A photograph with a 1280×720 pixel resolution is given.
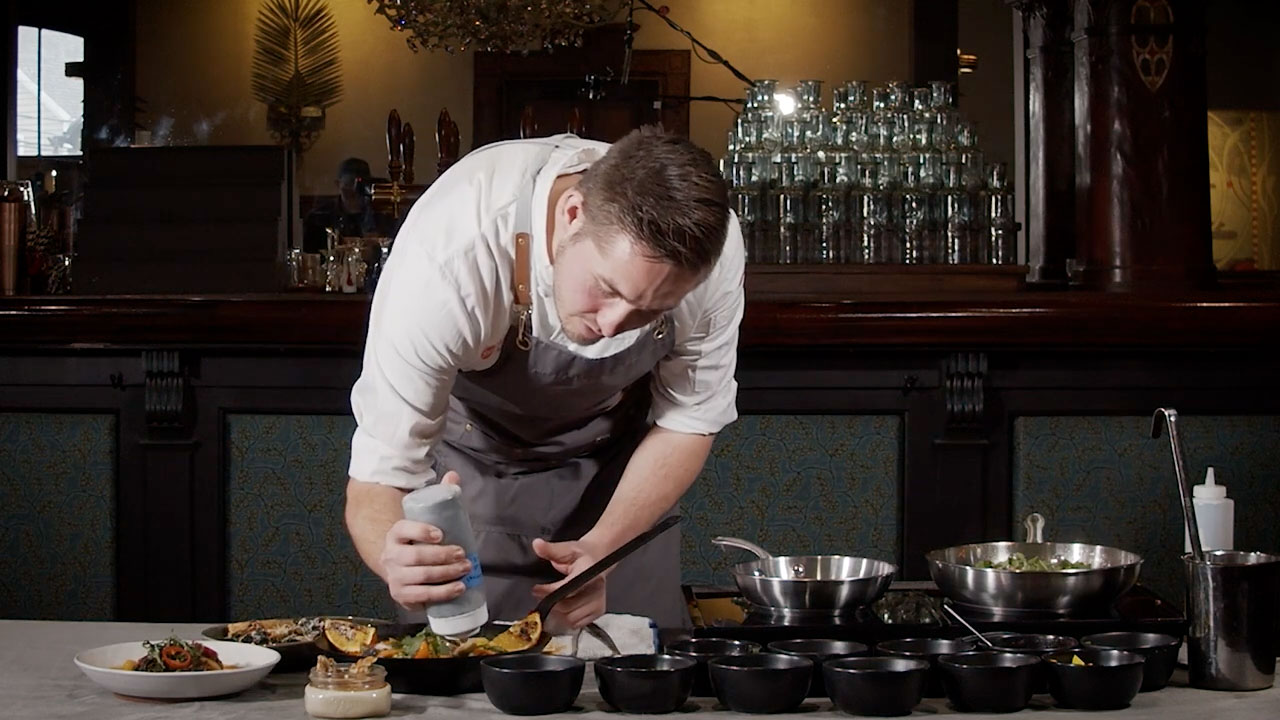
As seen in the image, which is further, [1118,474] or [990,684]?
[1118,474]

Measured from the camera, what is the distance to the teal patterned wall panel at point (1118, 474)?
360cm

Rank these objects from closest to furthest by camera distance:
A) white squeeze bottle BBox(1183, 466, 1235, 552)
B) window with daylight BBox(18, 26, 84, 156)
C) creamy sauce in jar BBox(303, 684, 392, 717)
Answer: creamy sauce in jar BBox(303, 684, 392, 717) → white squeeze bottle BBox(1183, 466, 1235, 552) → window with daylight BBox(18, 26, 84, 156)

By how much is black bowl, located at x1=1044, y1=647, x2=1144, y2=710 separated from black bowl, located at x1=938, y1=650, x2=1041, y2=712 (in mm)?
25

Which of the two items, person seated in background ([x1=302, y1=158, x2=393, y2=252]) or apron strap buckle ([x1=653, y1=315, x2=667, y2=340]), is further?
person seated in background ([x1=302, y1=158, x2=393, y2=252])

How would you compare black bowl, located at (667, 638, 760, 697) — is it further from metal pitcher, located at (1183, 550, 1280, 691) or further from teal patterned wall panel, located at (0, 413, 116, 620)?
teal patterned wall panel, located at (0, 413, 116, 620)

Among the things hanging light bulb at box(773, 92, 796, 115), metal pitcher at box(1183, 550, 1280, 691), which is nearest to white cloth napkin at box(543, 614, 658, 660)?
metal pitcher at box(1183, 550, 1280, 691)

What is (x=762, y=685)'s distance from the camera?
168 centimetres

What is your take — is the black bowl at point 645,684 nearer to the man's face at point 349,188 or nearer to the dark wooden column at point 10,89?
the man's face at point 349,188

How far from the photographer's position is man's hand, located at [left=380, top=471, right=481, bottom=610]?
5.53 ft

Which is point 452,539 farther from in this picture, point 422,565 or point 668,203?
point 668,203

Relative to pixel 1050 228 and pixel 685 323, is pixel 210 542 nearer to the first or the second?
pixel 685 323

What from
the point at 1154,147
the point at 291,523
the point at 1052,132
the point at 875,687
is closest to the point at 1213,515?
the point at 875,687

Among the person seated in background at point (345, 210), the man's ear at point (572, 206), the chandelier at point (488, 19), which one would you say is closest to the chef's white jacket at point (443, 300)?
the man's ear at point (572, 206)

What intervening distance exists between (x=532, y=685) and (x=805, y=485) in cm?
201
